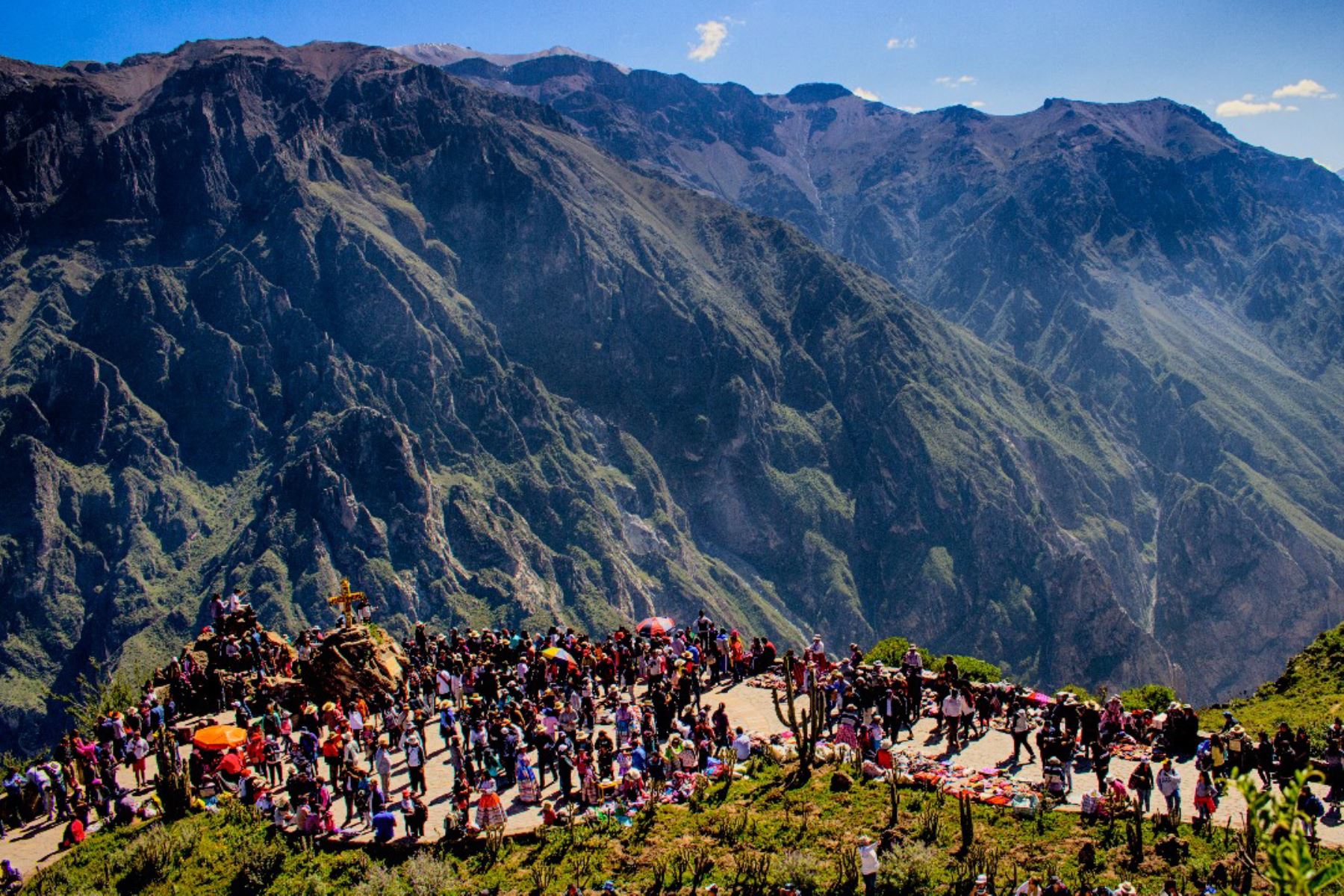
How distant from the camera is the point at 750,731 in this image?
34375mm

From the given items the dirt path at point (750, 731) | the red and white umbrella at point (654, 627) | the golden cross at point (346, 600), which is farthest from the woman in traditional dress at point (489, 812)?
the golden cross at point (346, 600)

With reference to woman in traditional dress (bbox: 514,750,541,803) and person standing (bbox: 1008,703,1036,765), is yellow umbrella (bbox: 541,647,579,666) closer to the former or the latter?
woman in traditional dress (bbox: 514,750,541,803)

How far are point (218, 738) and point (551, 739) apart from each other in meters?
9.98

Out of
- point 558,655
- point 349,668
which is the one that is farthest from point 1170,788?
point 349,668

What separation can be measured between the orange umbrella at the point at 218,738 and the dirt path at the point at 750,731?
157 inches

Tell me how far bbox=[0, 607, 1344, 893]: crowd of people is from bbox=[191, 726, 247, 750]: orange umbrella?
422 mm

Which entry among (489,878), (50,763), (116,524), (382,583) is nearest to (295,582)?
(382,583)

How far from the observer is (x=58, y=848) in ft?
94.2

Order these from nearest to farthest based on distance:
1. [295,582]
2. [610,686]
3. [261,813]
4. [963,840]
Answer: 1. [963,840]
2. [261,813]
3. [610,686]
4. [295,582]

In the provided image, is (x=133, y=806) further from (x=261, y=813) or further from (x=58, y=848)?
(x=261, y=813)

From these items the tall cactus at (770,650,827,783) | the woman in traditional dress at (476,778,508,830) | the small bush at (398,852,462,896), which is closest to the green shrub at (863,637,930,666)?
the tall cactus at (770,650,827,783)

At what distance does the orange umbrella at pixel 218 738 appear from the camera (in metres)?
30.5

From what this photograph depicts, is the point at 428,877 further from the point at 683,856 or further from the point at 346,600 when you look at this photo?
the point at 346,600

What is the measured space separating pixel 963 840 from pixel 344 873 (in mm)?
14921
